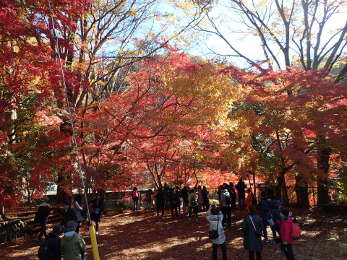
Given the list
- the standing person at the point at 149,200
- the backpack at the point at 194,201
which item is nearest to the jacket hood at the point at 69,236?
the backpack at the point at 194,201

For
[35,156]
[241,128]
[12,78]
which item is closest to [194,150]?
[241,128]

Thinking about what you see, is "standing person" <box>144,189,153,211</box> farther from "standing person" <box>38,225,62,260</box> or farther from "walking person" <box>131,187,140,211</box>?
"standing person" <box>38,225,62,260</box>

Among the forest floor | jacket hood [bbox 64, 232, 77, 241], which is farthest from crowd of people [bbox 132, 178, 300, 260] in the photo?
jacket hood [bbox 64, 232, 77, 241]

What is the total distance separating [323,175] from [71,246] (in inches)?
330

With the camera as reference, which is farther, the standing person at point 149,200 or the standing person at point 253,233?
the standing person at point 149,200

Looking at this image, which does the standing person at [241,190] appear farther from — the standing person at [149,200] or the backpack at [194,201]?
the standing person at [149,200]

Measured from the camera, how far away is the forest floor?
27.6 feet

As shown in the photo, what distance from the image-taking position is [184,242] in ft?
32.4

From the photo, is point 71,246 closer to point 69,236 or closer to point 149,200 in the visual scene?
point 69,236

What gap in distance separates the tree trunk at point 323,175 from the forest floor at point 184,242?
147 centimetres

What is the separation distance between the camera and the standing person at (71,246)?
571 cm

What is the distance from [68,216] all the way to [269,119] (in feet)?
24.2

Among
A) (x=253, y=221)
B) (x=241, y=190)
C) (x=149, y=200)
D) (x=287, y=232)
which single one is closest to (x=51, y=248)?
(x=253, y=221)

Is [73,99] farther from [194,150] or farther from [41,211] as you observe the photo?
[194,150]
